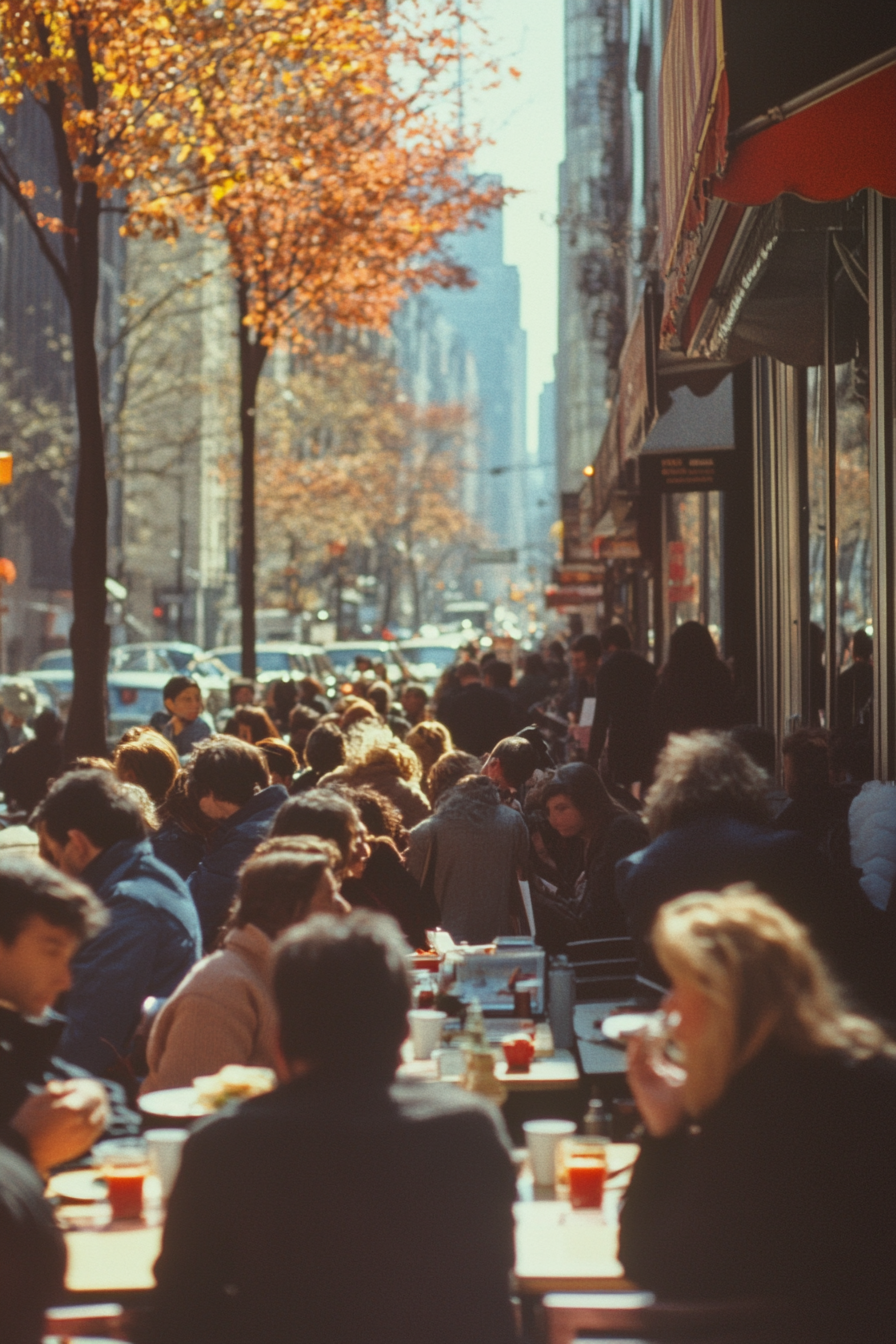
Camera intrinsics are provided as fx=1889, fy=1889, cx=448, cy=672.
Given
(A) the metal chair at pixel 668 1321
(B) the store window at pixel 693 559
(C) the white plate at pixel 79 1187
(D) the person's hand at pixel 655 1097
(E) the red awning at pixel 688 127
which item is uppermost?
(E) the red awning at pixel 688 127

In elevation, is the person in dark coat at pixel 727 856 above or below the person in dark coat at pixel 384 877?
above

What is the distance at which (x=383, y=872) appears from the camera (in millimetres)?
8438

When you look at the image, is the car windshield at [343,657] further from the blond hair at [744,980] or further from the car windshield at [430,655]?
the blond hair at [744,980]

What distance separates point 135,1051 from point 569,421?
103073 mm

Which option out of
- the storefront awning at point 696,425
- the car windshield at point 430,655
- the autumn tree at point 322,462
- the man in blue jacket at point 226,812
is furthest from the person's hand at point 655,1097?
the autumn tree at point 322,462

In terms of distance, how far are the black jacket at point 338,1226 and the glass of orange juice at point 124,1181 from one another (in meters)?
0.95

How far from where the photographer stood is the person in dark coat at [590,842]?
8.62m

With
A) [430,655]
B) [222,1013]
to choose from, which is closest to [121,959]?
[222,1013]

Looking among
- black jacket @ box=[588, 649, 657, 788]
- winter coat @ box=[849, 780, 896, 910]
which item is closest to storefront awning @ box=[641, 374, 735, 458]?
black jacket @ box=[588, 649, 657, 788]

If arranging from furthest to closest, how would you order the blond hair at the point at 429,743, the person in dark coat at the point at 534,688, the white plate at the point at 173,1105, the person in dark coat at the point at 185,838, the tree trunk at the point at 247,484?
the tree trunk at the point at 247,484, the person in dark coat at the point at 534,688, the blond hair at the point at 429,743, the person in dark coat at the point at 185,838, the white plate at the point at 173,1105

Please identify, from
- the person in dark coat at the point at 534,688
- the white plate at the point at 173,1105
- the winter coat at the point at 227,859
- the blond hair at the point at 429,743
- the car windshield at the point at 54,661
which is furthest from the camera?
the car windshield at the point at 54,661

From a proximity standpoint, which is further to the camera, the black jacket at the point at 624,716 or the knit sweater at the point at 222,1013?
the black jacket at the point at 624,716

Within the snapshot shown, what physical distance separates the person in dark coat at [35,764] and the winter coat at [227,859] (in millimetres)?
7577

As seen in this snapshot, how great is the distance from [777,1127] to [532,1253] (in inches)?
32.8
